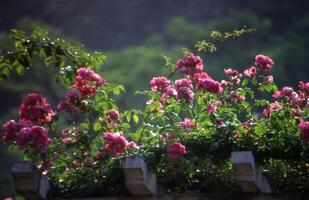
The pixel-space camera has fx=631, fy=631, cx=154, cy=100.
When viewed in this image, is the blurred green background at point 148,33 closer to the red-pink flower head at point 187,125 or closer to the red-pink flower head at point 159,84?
the red-pink flower head at point 159,84

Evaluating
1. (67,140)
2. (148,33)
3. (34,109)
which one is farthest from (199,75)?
(148,33)

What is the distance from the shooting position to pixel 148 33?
20969 millimetres

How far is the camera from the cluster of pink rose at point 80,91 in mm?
3934

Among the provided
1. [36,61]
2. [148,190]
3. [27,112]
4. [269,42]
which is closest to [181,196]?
[148,190]

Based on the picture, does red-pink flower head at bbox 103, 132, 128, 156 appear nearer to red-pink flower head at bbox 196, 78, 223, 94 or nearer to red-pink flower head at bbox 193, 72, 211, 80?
red-pink flower head at bbox 196, 78, 223, 94

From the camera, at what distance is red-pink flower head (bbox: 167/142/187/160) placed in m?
3.42

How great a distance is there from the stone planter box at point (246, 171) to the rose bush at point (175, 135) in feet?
0.47

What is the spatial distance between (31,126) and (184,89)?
3.10 feet

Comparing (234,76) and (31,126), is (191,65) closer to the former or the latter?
(234,76)

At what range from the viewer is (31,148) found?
3.75 meters

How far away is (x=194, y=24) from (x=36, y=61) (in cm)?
538

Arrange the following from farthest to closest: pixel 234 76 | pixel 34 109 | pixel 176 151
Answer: pixel 234 76 < pixel 34 109 < pixel 176 151

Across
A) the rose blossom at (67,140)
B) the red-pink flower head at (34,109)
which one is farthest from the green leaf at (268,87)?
the red-pink flower head at (34,109)

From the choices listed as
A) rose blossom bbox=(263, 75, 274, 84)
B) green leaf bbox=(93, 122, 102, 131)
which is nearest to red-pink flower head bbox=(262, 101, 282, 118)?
rose blossom bbox=(263, 75, 274, 84)
